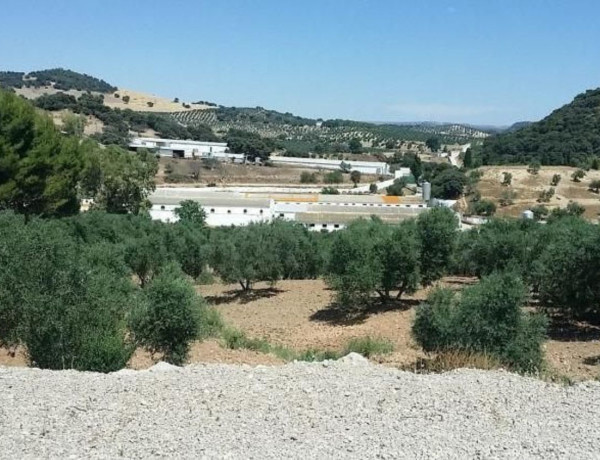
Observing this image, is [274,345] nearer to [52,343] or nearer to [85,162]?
[52,343]

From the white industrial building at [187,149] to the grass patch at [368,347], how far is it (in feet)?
291

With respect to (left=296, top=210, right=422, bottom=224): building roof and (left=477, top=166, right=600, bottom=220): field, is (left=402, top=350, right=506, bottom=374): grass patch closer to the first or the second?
(left=296, top=210, right=422, bottom=224): building roof

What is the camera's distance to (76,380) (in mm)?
9055

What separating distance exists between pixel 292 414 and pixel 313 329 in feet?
51.5

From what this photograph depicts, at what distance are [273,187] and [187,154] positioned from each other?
28517 millimetres

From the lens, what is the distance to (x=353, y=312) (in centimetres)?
2628

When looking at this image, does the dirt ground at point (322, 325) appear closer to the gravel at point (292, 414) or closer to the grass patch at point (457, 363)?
the grass patch at point (457, 363)

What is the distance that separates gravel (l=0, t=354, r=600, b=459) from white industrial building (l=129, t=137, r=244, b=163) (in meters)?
97.7

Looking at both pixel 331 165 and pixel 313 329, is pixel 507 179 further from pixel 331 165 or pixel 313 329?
pixel 313 329

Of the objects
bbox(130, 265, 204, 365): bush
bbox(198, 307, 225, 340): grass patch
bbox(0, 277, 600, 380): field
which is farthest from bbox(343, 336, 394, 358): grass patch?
bbox(130, 265, 204, 365): bush

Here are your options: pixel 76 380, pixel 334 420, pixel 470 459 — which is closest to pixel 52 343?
pixel 76 380

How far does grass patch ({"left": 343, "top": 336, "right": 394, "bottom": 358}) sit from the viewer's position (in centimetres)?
1802

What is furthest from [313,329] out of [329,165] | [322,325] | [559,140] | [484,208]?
[559,140]

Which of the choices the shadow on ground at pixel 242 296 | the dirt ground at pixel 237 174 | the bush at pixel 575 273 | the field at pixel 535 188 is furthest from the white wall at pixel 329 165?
the bush at pixel 575 273
